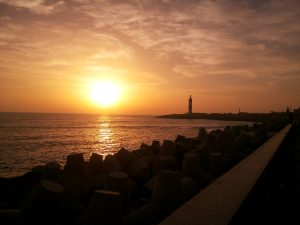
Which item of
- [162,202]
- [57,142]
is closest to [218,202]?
[162,202]

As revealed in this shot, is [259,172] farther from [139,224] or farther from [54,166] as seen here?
[54,166]

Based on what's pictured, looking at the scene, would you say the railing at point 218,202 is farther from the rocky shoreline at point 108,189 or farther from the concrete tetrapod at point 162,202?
the rocky shoreline at point 108,189

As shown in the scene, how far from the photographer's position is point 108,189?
4441 millimetres

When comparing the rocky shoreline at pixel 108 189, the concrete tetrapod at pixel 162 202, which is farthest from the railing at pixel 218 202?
the rocky shoreline at pixel 108 189

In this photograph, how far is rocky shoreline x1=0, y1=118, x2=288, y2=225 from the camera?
3.72 metres

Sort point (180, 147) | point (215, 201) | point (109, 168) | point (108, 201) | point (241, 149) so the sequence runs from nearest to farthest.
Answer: point (215, 201) → point (108, 201) → point (109, 168) → point (180, 147) → point (241, 149)

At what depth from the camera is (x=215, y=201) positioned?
9.40 feet

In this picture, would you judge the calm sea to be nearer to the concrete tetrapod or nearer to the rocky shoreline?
the rocky shoreline

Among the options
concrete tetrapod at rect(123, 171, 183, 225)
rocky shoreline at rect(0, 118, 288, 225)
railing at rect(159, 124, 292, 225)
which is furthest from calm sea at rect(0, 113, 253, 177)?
railing at rect(159, 124, 292, 225)

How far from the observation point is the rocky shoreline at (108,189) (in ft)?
12.2

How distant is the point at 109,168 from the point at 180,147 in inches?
92.2

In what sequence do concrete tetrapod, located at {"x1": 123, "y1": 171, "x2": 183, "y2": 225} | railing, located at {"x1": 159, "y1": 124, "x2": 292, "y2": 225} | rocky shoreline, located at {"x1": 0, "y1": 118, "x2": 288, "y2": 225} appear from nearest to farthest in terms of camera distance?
railing, located at {"x1": 159, "y1": 124, "x2": 292, "y2": 225} → rocky shoreline, located at {"x1": 0, "y1": 118, "x2": 288, "y2": 225} → concrete tetrapod, located at {"x1": 123, "y1": 171, "x2": 183, "y2": 225}

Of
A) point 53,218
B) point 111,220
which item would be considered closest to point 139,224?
point 111,220

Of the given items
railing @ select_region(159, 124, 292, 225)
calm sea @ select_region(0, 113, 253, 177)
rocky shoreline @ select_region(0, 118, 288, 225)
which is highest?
railing @ select_region(159, 124, 292, 225)
